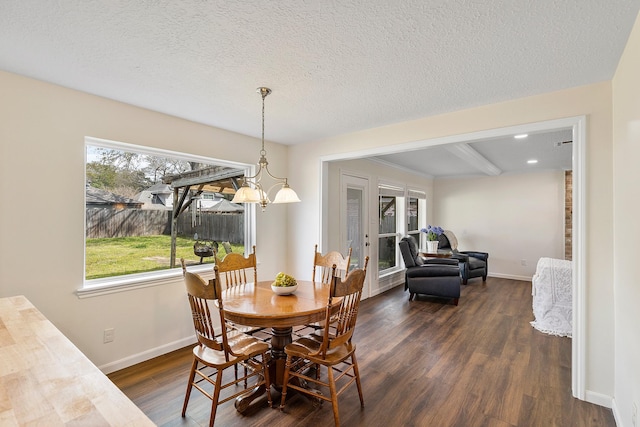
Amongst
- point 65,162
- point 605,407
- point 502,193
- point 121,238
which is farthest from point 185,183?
point 502,193

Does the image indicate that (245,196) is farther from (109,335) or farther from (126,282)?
(109,335)

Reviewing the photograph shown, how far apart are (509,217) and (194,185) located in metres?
6.46

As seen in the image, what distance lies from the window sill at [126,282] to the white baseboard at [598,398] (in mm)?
3639

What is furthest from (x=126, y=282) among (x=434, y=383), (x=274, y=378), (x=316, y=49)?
(x=434, y=383)

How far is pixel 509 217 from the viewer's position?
657 cm

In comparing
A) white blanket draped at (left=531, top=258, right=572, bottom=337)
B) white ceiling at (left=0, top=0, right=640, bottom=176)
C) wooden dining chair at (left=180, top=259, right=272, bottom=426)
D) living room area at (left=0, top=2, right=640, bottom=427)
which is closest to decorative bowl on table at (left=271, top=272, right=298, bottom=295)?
wooden dining chair at (left=180, top=259, right=272, bottom=426)

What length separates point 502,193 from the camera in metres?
6.67

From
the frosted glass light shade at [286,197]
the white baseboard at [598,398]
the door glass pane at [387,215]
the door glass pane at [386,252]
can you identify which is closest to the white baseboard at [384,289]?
the door glass pane at [386,252]

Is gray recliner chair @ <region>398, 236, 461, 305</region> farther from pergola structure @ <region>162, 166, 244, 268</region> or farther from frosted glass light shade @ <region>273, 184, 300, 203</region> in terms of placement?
frosted glass light shade @ <region>273, 184, 300, 203</region>

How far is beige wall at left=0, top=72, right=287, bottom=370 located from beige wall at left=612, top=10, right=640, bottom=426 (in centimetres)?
350

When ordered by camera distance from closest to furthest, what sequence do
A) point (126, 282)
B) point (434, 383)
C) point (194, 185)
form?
point (434, 383)
point (126, 282)
point (194, 185)

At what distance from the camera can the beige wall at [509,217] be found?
611cm

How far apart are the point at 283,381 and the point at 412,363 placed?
133 centimetres

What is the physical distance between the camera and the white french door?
4.73m
